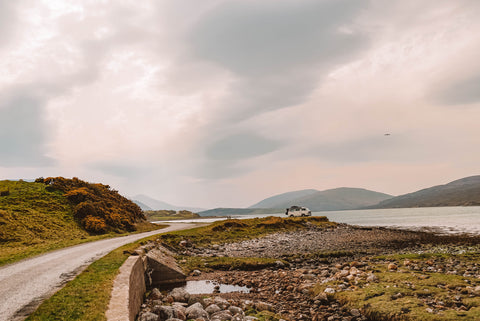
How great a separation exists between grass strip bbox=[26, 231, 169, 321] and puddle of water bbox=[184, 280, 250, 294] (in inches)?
209

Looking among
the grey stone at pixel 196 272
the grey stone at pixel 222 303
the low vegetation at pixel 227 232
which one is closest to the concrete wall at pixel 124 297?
the grey stone at pixel 222 303

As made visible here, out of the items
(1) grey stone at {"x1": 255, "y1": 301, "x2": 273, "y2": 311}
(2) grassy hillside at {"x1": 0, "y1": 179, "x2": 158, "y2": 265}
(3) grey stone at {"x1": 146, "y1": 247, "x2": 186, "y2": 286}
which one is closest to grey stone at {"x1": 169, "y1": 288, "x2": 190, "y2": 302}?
(1) grey stone at {"x1": 255, "y1": 301, "x2": 273, "y2": 311}

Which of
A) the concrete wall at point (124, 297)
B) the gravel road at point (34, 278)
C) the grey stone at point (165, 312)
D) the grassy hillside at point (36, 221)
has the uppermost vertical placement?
the grassy hillside at point (36, 221)

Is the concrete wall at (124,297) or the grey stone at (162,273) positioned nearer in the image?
the concrete wall at (124,297)

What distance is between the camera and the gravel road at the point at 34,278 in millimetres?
10188

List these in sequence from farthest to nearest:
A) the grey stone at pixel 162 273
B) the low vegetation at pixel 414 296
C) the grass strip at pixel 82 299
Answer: the grey stone at pixel 162 273, the low vegetation at pixel 414 296, the grass strip at pixel 82 299

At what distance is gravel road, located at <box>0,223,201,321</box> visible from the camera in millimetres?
10188

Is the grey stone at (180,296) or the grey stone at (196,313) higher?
the grey stone at (196,313)

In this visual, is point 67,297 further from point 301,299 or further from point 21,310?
point 301,299

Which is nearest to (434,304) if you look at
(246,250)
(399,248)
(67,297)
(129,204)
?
(67,297)

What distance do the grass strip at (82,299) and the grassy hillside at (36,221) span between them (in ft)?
31.0

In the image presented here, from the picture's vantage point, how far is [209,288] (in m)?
18.3

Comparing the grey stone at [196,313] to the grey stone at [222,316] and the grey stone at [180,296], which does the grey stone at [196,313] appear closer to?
the grey stone at [222,316]

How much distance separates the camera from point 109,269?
1539cm
